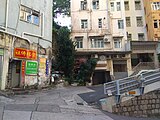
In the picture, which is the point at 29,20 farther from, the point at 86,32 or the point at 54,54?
the point at 86,32

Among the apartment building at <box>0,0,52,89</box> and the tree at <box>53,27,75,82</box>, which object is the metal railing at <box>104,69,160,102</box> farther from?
the tree at <box>53,27,75,82</box>

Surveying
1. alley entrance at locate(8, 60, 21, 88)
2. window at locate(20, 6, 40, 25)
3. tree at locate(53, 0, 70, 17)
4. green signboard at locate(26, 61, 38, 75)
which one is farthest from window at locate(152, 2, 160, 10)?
alley entrance at locate(8, 60, 21, 88)

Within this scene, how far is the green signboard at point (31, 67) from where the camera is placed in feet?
46.2

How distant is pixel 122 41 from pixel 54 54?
444 inches

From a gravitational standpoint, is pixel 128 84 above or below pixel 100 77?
above

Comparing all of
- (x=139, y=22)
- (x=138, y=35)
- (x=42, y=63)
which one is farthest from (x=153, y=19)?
(x=42, y=63)

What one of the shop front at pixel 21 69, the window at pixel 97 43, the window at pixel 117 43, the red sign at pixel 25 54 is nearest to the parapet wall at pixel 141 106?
the shop front at pixel 21 69

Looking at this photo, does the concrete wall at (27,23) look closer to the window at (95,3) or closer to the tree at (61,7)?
the window at (95,3)

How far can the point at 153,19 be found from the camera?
27.1m

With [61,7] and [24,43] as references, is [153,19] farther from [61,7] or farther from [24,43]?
[24,43]

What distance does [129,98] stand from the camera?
9641 mm

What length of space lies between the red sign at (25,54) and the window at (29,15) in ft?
8.37

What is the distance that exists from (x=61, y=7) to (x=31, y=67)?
18.4 meters

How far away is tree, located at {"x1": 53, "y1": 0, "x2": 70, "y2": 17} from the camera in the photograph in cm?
2977
